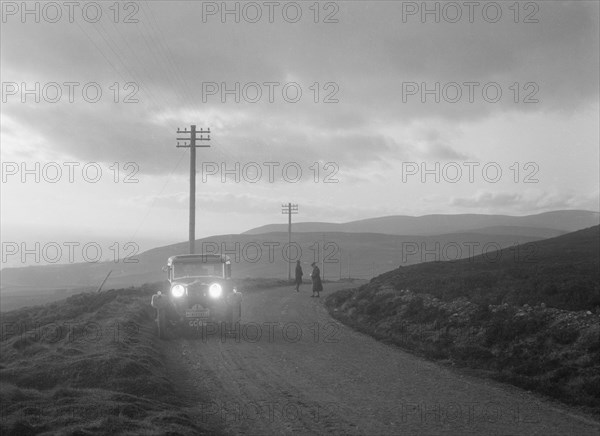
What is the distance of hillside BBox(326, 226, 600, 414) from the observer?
1058 cm

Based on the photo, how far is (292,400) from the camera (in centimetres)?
927

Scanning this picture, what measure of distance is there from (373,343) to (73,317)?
12.9 metres

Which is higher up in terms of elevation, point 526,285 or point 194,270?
point 194,270

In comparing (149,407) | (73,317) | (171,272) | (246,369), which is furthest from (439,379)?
(73,317)

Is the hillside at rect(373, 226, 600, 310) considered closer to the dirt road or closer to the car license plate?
the dirt road

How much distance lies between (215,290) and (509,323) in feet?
29.1

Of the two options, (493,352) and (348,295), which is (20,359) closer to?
(493,352)

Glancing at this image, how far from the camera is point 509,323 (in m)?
13.6

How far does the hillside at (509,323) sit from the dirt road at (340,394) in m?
0.90

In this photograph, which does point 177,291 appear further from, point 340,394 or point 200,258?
point 340,394

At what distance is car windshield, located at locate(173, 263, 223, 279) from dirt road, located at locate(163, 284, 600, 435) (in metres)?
3.04

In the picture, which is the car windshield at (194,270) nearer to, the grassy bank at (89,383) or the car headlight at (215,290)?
the car headlight at (215,290)

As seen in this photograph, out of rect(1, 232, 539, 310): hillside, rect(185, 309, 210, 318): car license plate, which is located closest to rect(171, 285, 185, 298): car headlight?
rect(185, 309, 210, 318): car license plate

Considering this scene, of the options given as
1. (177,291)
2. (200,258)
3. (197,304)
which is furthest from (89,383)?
(200,258)
